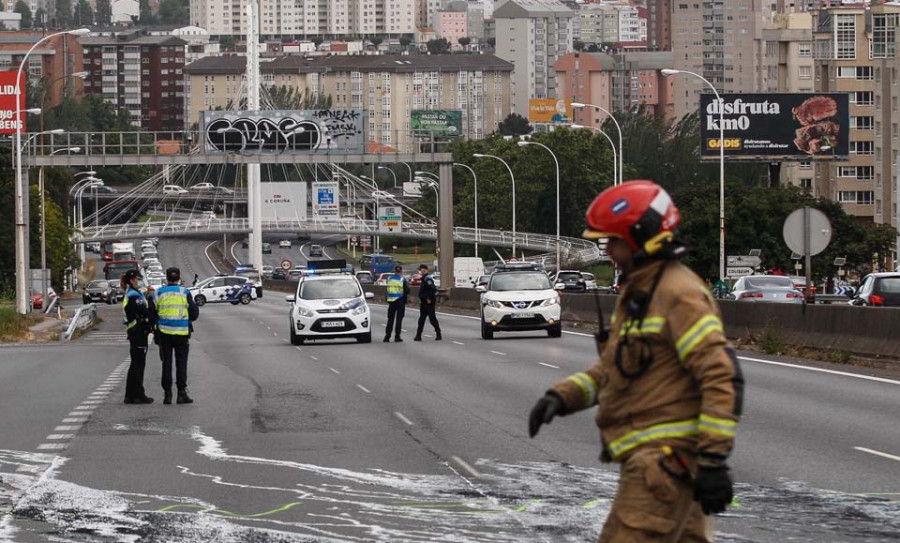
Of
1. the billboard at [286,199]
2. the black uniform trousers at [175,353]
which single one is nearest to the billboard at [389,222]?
the billboard at [286,199]

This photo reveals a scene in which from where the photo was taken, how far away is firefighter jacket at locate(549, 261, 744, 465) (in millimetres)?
5805

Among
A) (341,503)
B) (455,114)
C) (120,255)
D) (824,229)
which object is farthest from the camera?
(120,255)

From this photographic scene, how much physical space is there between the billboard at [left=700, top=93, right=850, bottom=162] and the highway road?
63.9 metres

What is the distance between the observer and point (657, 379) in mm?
6078

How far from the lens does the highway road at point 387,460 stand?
10.4 meters

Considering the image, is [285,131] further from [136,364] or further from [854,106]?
[854,106]

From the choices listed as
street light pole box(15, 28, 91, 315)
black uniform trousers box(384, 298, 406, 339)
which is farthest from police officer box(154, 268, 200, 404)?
street light pole box(15, 28, 91, 315)

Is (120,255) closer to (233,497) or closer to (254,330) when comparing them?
(254,330)

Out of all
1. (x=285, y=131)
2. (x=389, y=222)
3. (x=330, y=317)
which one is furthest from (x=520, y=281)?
(x=389, y=222)

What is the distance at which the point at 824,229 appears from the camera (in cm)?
2831

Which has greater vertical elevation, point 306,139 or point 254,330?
point 306,139

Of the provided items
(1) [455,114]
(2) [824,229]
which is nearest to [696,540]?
(2) [824,229]

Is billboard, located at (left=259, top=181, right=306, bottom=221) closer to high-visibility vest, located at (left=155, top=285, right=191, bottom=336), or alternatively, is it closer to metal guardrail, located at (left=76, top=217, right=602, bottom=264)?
metal guardrail, located at (left=76, top=217, right=602, bottom=264)

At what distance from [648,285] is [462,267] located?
8045 cm
